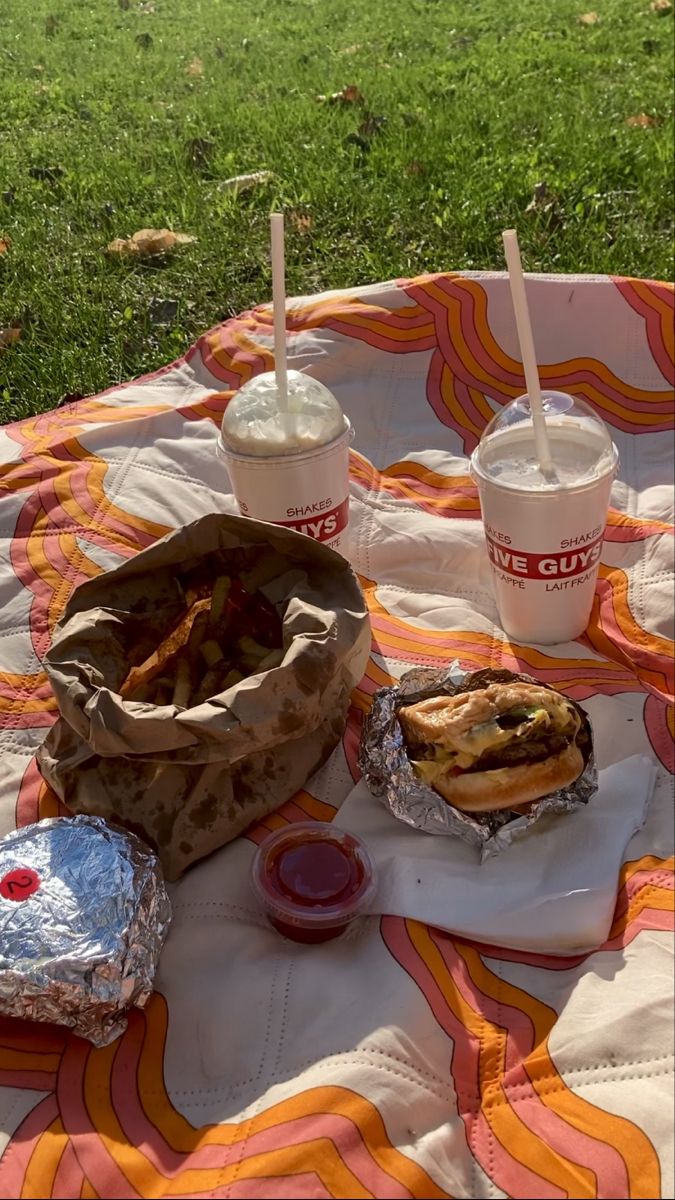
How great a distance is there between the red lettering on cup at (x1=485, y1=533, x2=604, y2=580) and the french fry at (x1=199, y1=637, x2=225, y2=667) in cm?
64

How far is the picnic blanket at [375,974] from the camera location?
1360mm

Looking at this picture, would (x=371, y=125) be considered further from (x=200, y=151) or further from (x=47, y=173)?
(x=47, y=173)

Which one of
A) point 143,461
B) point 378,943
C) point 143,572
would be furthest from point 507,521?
point 143,461

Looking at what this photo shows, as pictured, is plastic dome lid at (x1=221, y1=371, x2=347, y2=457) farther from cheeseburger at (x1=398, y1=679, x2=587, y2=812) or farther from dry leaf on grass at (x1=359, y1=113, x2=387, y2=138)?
dry leaf on grass at (x1=359, y1=113, x2=387, y2=138)

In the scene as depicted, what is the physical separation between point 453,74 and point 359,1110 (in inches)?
195

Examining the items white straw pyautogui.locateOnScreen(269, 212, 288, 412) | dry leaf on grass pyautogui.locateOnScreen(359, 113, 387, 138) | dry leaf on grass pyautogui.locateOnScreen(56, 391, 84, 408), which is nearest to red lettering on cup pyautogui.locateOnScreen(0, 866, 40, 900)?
white straw pyautogui.locateOnScreen(269, 212, 288, 412)

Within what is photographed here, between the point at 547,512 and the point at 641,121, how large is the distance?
361 cm

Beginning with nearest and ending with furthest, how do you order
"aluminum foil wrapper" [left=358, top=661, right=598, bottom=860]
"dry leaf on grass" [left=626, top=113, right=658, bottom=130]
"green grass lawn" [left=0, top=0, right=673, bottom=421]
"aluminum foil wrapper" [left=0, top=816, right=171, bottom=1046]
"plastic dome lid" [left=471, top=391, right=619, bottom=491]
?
"aluminum foil wrapper" [left=0, top=816, right=171, bottom=1046]
"aluminum foil wrapper" [left=358, top=661, right=598, bottom=860]
"plastic dome lid" [left=471, top=391, right=619, bottom=491]
"green grass lawn" [left=0, top=0, right=673, bottom=421]
"dry leaf on grass" [left=626, top=113, right=658, bottom=130]

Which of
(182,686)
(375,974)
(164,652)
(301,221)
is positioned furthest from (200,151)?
(375,974)

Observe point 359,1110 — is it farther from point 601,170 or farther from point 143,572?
point 601,170

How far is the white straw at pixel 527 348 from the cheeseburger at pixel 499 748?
53 centimetres

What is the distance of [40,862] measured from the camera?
5.19 feet

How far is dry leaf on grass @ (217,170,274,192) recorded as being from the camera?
4.18 meters

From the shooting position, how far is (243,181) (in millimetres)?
4195
